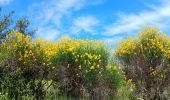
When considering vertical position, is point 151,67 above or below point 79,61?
below

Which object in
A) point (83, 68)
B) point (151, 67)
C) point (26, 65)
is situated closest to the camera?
point (83, 68)

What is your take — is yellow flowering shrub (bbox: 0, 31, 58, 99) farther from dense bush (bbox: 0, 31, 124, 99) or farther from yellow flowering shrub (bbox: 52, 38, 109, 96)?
yellow flowering shrub (bbox: 52, 38, 109, 96)

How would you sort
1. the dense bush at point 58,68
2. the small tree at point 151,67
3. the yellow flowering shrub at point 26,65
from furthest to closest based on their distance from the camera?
the small tree at point 151,67 → the dense bush at point 58,68 → the yellow flowering shrub at point 26,65

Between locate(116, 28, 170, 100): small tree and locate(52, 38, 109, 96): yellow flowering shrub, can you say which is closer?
locate(52, 38, 109, 96): yellow flowering shrub

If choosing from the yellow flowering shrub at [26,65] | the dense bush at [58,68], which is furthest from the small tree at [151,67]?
the yellow flowering shrub at [26,65]

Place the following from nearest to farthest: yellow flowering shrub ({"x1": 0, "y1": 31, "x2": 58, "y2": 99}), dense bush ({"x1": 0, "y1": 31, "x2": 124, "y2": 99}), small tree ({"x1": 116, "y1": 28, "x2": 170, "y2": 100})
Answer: yellow flowering shrub ({"x1": 0, "y1": 31, "x2": 58, "y2": 99}) → dense bush ({"x1": 0, "y1": 31, "x2": 124, "y2": 99}) → small tree ({"x1": 116, "y1": 28, "x2": 170, "y2": 100})

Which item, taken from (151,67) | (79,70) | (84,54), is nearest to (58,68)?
(79,70)

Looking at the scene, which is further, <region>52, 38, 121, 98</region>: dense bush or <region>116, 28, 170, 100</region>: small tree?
<region>116, 28, 170, 100</region>: small tree

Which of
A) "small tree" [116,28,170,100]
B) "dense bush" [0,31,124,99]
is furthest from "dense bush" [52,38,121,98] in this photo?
"small tree" [116,28,170,100]

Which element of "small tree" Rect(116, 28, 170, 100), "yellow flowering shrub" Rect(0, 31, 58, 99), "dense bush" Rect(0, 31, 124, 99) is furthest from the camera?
"small tree" Rect(116, 28, 170, 100)

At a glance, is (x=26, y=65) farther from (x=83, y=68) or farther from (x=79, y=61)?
(x=83, y=68)

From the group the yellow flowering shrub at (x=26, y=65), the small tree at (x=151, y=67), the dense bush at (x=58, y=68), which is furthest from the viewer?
the small tree at (x=151, y=67)

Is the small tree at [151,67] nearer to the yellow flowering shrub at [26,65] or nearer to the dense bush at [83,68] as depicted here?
the dense bush at [83,68]

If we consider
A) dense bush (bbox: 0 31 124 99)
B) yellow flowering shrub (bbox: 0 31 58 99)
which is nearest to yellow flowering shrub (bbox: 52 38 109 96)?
dense bush (bbox: 0 31 124 99)
